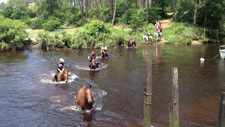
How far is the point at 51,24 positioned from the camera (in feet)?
123

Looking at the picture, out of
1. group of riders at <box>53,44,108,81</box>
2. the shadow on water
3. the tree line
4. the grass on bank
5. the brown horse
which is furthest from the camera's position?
the tree line

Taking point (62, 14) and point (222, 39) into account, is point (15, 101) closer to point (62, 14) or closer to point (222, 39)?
point (62, 14)

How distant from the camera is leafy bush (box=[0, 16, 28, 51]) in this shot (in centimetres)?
2845

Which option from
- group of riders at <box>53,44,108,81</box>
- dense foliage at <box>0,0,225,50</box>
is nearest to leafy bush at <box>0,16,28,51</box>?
dense foliage at <box>0,0,225,50</box>

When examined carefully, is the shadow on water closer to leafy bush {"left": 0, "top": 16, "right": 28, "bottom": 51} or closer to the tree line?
leafy bush {"left": 0, "top": 16, "right": 28, "bottom": 51}

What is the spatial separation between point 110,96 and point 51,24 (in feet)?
97.4

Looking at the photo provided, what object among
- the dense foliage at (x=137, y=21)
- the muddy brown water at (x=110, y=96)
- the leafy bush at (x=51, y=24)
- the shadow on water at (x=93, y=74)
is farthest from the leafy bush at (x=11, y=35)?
the shadow on water at (x=93, y=74)

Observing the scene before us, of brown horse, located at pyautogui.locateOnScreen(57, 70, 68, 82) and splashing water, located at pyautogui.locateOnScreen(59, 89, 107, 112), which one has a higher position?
brown horse, located at pyautogui.locateOnScreen(57, 70, 68, 82)

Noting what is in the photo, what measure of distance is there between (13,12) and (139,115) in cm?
5059

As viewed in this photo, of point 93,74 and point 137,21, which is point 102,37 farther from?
point 93,74

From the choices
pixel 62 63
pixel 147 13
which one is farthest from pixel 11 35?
pixel 147 13

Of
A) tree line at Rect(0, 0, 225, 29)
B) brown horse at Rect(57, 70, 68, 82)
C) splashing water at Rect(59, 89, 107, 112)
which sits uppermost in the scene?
tree line at Rect(0, 0, 225, 29)

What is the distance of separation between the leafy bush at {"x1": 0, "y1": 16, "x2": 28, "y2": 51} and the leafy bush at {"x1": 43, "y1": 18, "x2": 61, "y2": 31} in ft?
24.1

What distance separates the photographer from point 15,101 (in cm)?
1038
